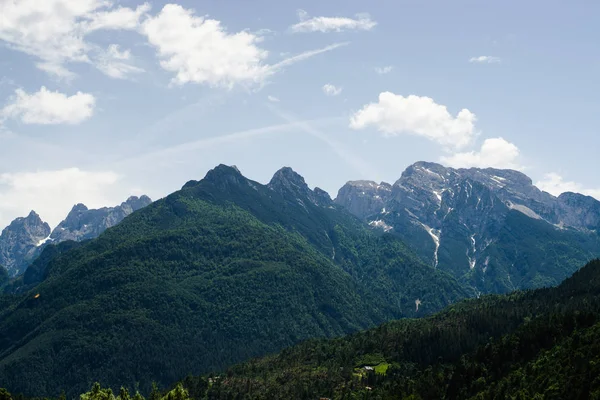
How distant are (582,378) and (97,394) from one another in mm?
149932

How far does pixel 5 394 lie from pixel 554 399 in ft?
548

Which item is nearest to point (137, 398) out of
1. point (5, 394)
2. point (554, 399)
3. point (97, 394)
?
point (97, 394)

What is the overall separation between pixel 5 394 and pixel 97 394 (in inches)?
1051

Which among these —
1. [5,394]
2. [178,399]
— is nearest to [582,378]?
[178,399]

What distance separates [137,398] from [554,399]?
12920 centimetres

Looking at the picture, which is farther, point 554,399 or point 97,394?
point 554,399

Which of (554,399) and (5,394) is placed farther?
(554,399)

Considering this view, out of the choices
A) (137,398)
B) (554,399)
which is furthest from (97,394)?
(554,399)

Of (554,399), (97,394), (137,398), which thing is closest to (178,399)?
(137,398)

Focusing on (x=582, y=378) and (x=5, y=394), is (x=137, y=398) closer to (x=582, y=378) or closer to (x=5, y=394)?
(x=5, y=394)

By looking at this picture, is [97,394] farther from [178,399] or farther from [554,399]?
[554,399]

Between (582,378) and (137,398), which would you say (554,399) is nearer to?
(582,378)

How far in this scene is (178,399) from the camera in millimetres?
188875

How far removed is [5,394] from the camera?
181250 millimetres
